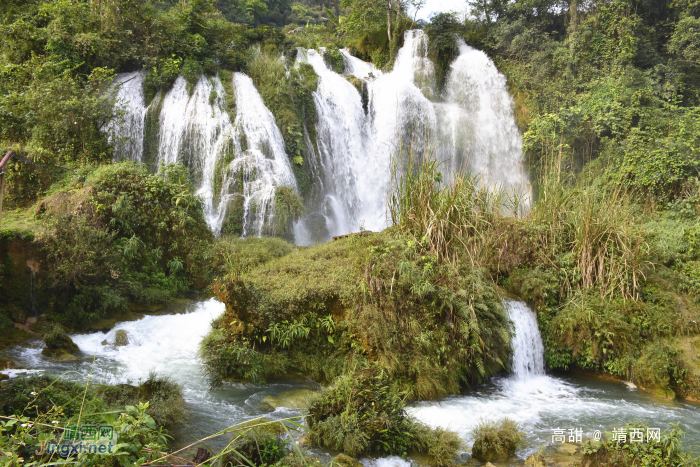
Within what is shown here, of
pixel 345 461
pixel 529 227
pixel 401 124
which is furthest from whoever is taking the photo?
pixel 401 124

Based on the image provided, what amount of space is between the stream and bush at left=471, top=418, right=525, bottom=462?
192 millimetres

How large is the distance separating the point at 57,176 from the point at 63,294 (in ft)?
12.3

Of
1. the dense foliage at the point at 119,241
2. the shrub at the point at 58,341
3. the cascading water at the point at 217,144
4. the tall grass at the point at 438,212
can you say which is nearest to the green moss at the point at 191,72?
the cascading water at the point at 217,144

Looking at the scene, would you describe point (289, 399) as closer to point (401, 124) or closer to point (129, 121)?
point (129, 121)

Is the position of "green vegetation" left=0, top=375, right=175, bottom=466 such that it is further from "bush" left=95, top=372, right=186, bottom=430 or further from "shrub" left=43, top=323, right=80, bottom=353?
"shrub" left=43, top=323, right=80, bottom=353

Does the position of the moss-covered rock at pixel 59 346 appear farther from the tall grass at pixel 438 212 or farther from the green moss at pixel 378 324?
the tall grass at pixel 438 212

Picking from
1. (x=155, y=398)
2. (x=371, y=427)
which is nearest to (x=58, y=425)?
(x=155, y=398)

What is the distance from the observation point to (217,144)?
1190 cm

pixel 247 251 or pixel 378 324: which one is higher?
pixel 247 251

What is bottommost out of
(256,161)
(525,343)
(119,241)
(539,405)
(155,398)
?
(539,405)

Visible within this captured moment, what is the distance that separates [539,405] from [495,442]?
172cm

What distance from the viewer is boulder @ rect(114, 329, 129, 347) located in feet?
23.1

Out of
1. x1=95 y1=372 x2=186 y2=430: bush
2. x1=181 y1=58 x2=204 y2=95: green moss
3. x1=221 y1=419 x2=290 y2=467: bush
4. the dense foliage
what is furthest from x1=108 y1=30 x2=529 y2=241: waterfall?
x1=221 y1=419 x2=290 y2=467: bush

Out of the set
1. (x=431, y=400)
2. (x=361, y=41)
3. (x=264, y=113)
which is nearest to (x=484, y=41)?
(x=361, y=41)
